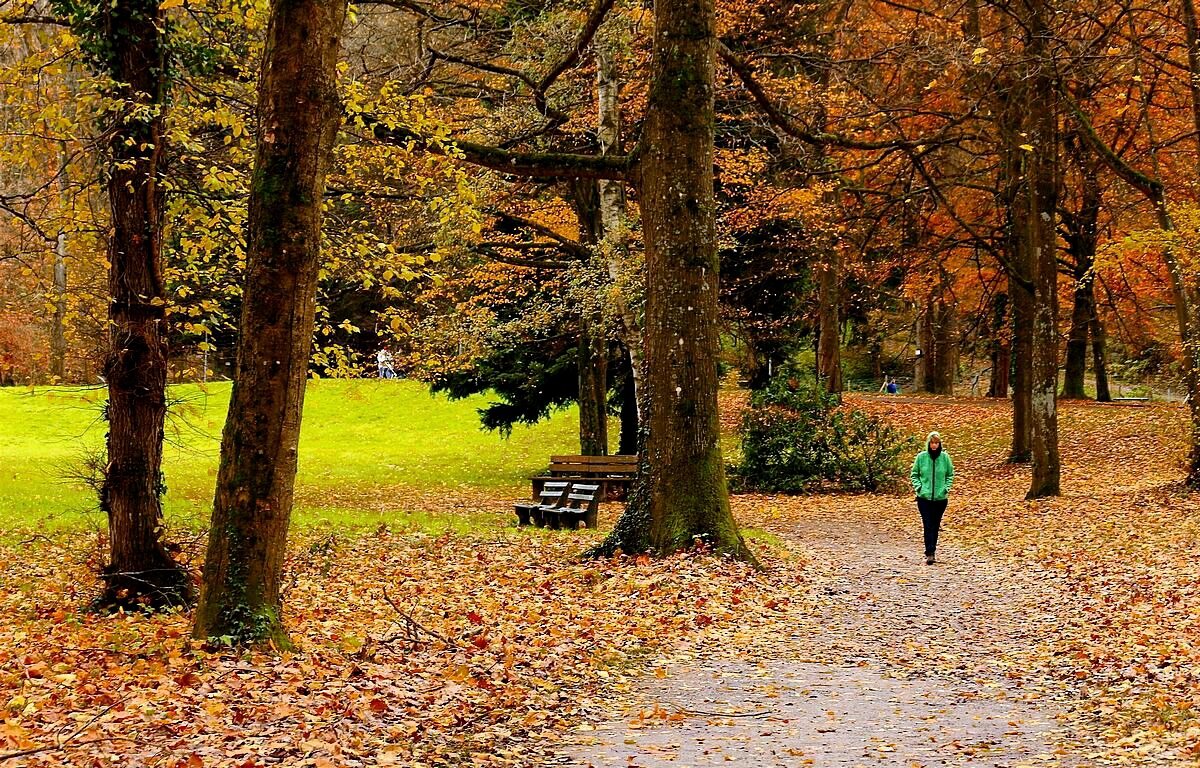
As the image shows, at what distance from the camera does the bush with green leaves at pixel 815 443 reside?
2256 cm

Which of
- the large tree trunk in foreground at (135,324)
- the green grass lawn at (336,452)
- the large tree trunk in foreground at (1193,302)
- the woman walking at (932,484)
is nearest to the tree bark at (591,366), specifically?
the green grass lawn at (336,452)

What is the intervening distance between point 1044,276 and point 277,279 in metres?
15.8

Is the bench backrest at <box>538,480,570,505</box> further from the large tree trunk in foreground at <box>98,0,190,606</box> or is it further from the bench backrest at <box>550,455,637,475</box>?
the large tree trunk in foreground at <box>98,0,190,606</box>

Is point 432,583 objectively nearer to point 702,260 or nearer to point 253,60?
point 702,260

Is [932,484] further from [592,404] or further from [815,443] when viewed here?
[592,404]

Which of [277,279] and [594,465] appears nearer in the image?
[277,279]

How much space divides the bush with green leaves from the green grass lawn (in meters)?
6.32

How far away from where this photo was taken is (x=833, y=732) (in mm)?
6125

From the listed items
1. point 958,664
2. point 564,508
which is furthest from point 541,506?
point 958,664

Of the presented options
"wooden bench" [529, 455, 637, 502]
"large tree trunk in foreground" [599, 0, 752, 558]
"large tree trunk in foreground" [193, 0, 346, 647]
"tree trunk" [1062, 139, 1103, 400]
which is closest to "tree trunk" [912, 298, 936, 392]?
"tree trunk" [1062, 139, 1103, 400]

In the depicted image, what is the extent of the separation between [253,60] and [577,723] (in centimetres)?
818

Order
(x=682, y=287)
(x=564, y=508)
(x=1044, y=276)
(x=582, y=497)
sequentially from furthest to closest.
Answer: (x=1044, y=276) < (x=582, y=497) < (x=564, y=508) < (x=682, y=287)

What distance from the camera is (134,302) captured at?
905cm

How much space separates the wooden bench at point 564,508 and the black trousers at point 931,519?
5.03 metres
